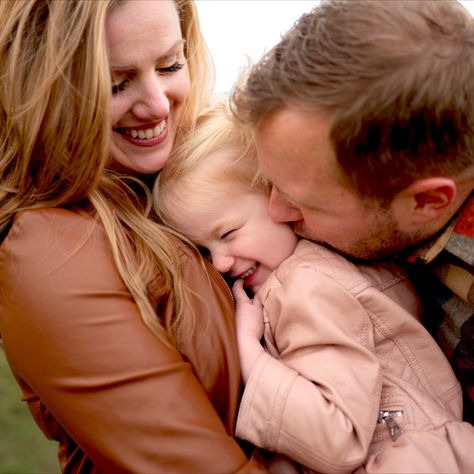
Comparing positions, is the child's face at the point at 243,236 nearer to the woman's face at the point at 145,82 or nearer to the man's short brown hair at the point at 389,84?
the woman's face at the point at 145,82

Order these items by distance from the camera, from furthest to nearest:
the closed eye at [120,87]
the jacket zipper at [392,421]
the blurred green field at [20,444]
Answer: the blurred green field at [20,444] → the closed eye at [120,87] → the jacket zipper at [392,421]

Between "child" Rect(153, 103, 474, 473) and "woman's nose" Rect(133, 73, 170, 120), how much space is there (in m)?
0.29

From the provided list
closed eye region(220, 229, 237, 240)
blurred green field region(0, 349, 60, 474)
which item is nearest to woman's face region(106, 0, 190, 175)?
closed eye region(220, 229, 237, 240)

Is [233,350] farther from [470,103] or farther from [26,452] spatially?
[26,452]

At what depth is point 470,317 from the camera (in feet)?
6.28

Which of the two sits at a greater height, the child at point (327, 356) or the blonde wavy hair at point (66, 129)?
the blonde wavy hair at point (66, 129)

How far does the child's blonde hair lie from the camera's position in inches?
90.7

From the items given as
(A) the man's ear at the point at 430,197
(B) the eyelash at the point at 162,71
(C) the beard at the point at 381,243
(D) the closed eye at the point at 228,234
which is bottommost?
(D) the closed eye at the point at 228,234

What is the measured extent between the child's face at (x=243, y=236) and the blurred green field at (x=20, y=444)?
2.29 m

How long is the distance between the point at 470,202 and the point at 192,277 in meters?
0.88

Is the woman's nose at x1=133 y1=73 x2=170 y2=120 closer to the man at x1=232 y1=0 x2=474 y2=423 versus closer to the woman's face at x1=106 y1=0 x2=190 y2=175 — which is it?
the woman's face at x1=106 y1=0 x2=190 y2=175

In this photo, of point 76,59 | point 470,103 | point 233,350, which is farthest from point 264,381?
point 76,59

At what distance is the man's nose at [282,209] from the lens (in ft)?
7.00

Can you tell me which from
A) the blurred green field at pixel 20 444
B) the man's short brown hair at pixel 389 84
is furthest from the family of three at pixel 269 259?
the blurred green field at pixel 20 444
